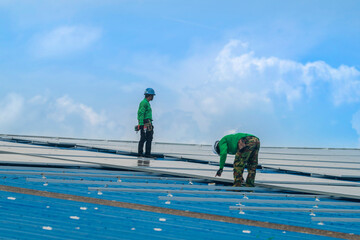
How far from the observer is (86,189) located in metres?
7.11

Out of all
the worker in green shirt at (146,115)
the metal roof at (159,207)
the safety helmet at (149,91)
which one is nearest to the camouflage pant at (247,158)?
the metal roof at (159,207)

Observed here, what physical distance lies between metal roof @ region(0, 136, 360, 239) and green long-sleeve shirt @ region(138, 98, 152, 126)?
2.44 meters

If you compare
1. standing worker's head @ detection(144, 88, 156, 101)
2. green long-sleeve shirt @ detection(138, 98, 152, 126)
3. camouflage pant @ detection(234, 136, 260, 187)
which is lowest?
camouflage pant @ detection(234, 136, 260, 187)

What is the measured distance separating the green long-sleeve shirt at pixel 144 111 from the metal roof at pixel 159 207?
2435 mm

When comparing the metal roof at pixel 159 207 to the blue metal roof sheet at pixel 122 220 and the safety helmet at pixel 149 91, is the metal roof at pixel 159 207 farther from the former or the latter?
the safety helmet at pixel 149 91

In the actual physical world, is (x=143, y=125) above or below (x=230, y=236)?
above

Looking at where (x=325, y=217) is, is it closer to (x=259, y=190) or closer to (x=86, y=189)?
(x=259, y=190)

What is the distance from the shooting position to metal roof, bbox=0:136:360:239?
509 cm

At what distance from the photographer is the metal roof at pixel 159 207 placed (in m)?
5.09

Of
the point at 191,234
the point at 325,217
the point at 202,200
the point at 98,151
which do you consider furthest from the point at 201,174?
the point at 98,151

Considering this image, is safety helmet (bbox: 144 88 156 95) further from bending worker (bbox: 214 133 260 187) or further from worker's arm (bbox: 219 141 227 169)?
worker's arm (bbox: 219 141 227 169)

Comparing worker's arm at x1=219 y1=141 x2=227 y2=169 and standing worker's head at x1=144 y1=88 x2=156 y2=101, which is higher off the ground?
standing worker's head at x1=144 y1=88 x2=156 y2=101

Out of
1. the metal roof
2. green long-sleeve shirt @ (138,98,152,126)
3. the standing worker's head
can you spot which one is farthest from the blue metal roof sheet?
the standing worker's head

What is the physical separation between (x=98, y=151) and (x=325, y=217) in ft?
31.2
